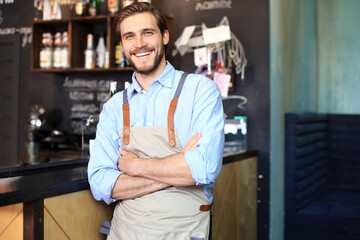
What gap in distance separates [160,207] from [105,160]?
0.98 feet

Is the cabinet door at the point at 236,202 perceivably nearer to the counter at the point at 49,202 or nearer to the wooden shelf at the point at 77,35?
the counter at the point at 49,202

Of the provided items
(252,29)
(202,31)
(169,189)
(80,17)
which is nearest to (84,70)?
(80,17)

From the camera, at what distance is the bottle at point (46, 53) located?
4520 millimetres

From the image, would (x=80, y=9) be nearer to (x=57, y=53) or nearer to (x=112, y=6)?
(x=112, y=6)

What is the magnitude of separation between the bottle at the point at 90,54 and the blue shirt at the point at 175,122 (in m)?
2.56

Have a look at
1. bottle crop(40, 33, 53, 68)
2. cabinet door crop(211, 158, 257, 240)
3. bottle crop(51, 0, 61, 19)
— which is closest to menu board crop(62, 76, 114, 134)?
bottle crop(40, 33, 53, 68)

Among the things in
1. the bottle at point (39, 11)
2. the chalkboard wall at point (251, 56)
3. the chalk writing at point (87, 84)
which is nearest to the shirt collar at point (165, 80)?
the chalkboard wall at point (251, 56)

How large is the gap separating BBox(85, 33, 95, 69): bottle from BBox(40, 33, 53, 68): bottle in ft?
1.39

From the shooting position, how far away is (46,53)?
452 cm

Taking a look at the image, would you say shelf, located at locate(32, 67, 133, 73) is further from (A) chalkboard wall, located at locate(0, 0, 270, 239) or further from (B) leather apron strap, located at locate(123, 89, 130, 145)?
(B) leather apron strap, located at locate(123, 89, 130, 145)

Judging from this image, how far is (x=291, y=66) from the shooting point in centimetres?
403

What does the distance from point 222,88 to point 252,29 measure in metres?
0.55

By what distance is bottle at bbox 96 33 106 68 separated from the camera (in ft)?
14.4

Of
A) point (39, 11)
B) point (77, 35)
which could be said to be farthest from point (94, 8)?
point (39, 11)
